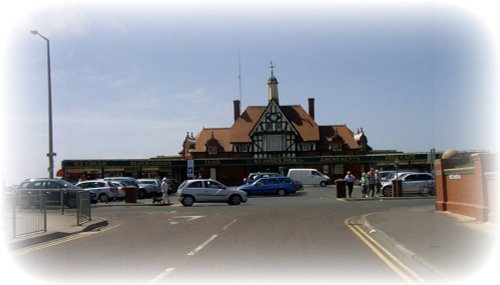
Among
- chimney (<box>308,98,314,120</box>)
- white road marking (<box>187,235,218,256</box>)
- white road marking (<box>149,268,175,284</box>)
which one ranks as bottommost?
white road marking (<box>187,235,218,256</box>)

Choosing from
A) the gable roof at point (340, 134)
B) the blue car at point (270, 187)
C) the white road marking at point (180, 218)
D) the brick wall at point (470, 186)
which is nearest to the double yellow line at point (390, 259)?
the brick wall at point (470, 186)

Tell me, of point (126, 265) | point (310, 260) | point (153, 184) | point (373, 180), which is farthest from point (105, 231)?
point (153, 184)

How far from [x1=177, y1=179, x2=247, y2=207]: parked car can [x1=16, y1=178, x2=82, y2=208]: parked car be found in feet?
21.5

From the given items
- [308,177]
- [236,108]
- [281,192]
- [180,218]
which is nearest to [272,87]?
[236,108]

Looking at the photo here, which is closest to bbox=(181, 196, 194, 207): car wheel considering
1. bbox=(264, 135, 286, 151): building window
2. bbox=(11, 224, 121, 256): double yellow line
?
bbox=(11, 224, 121, 256): double yellow line

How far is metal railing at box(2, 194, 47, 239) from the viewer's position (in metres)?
15.9

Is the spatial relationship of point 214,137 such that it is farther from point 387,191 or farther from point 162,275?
point 162,275

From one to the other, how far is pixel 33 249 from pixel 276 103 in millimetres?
65092

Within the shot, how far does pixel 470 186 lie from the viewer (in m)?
17.5

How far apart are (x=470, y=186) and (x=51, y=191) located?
15.0 m

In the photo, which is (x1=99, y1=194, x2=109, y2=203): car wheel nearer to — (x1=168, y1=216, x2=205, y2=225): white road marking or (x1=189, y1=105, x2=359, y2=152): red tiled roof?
(x1=168, y1=216, x2=205, y2=225): white road marking

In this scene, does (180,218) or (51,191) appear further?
(180,218)

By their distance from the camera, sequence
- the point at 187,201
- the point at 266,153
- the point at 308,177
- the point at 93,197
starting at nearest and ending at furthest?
the point at 187,201, the point at 93,197, the point at 308,177, the point at 266,153

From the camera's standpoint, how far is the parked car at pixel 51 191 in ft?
60.8
